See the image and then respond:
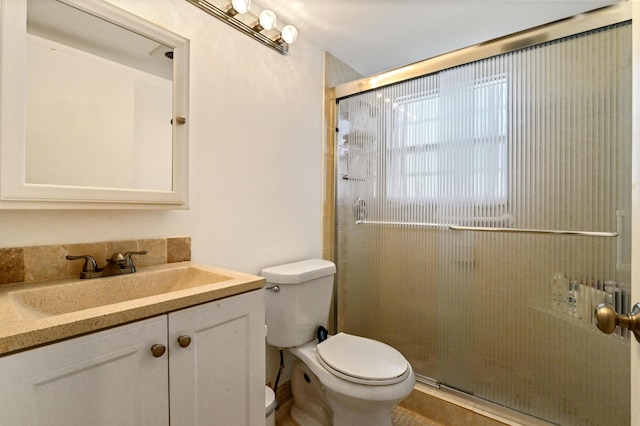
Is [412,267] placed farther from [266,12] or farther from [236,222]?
[266,12]

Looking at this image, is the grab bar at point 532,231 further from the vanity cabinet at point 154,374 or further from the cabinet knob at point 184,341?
the cabinet knob at point 184,341

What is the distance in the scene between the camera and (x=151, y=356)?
710 millimetres

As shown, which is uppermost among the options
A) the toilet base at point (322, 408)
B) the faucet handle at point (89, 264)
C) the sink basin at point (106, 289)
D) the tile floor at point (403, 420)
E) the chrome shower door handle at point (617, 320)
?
the faucet handle at point (89, 264)

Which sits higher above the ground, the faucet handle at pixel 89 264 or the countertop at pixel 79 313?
the faucet handle at pixel 89 264

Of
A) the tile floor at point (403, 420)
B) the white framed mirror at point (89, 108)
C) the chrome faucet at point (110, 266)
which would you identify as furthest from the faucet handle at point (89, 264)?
the tile floor at point (403, 420)

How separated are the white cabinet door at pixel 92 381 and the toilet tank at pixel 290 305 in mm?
742

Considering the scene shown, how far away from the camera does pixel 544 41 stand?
1.27 metres

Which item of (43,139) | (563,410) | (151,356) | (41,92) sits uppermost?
(41,92)

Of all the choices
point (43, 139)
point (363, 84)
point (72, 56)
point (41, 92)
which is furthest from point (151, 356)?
point (363, 84)

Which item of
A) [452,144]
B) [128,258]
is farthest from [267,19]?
[128,258]

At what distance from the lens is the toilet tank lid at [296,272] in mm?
1443

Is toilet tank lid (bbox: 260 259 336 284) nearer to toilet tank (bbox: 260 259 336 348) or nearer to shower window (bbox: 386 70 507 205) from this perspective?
toilet tank (bbox: 260 259 336 348)

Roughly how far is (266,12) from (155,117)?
76 cm

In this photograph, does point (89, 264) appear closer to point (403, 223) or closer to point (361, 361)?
point (361, 361)
